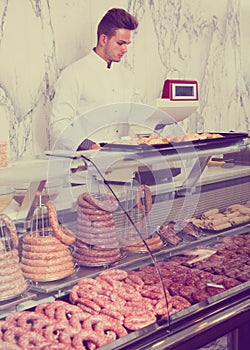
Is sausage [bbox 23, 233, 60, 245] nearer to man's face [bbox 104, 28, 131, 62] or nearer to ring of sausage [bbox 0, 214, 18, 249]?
ring of sausage [bbox 0, 214, 18, 249]

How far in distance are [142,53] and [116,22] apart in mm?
1245

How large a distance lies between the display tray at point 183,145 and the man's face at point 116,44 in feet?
6.35

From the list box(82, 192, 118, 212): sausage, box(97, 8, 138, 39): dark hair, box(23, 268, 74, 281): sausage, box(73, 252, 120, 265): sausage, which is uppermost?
box(97, 8, 138, 39): dark hair

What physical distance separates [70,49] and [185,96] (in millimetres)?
1261

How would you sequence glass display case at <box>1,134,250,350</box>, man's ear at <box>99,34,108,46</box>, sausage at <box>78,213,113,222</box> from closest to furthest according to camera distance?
1. glass display case at <box>1,134,250,350</box>
2. sausage at <box>78,213,113,222</box>
3. man's ear at <box>99,34,108,46</box>

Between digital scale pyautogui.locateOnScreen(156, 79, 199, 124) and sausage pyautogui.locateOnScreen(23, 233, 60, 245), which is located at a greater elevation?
digital scale pyautogui.locateOnScreen(156, 79, 199, 124)

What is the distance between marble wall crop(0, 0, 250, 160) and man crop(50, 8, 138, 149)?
290mm

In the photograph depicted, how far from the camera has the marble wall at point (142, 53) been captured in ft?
15.5

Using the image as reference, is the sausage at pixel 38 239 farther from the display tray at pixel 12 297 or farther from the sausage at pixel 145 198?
the sausage at pixel 145 198

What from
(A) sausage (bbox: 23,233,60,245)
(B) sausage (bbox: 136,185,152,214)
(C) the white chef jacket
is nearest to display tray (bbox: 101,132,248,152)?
(B) sausage (bbox: 136,185,152,214)

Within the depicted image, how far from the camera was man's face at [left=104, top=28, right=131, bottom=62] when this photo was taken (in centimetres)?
466

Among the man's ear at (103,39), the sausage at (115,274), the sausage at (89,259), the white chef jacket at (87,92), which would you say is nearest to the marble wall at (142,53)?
the white chef jacket at (87,92)

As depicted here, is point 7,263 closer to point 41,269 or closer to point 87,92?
point 41,269

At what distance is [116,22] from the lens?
4645mm
